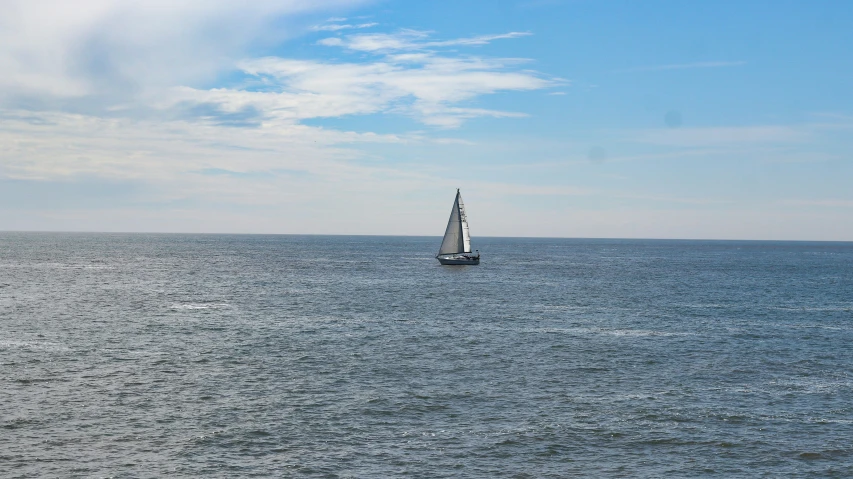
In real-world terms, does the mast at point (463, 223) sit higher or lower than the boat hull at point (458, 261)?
higher

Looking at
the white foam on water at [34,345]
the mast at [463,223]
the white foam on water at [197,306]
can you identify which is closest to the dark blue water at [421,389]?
the white foam on water at [34,345]

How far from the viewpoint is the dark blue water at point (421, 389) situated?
35188mm

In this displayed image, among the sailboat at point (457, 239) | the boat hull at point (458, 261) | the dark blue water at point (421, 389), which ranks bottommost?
the dark blue water at point (421, 389)

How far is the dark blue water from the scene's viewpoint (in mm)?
35188

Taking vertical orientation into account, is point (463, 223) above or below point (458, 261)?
above

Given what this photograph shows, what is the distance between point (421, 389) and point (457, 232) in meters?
116

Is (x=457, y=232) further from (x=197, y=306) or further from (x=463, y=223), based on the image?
(x=197, y=306)

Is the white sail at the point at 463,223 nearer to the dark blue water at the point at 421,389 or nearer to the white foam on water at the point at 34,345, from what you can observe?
the dark blue water at the point at 421,389

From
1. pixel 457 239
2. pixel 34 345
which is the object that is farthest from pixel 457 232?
pixel 34 345

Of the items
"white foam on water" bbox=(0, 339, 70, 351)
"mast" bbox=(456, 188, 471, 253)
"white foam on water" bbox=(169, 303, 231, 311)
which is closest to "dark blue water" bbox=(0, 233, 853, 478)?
"white foam on water" bbox=(0, 339, 70, 351)

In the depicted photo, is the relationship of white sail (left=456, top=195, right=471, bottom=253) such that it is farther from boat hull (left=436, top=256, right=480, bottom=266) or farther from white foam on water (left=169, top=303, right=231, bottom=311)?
white foam on water (left=169, top=303, right=231, bottom=311)

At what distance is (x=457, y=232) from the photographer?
6457 inches

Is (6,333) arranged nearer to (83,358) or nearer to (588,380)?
(83,358)

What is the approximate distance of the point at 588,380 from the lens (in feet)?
169
